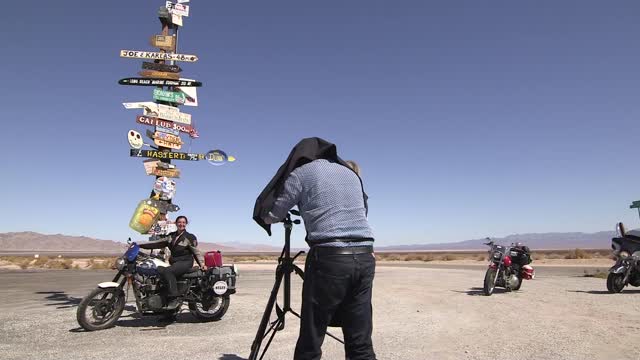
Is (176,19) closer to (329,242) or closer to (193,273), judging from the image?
(193,273)

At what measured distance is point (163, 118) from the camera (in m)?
12.0

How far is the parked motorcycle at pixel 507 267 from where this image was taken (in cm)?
1265

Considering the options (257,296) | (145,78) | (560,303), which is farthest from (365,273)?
(145,78)

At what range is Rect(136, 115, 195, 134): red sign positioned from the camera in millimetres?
11633

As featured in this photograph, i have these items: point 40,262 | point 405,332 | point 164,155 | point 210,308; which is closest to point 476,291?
point 405,332

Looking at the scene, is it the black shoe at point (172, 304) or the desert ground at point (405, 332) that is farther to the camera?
the black shoe at point (172, 304)

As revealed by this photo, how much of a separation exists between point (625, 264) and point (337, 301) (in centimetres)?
1252

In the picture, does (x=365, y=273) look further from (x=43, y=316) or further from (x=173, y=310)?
(x=43, y=316)

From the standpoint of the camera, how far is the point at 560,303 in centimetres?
1038

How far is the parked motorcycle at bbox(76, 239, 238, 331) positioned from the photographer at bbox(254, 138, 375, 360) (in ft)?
18.0

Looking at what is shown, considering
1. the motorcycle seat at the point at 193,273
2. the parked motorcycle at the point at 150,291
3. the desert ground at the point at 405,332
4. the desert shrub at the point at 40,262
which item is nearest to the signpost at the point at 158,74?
the parked motorcycle at the point at 150,291

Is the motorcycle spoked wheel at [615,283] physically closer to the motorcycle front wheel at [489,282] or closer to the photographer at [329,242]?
the motorcycle front wheel at [489,282]

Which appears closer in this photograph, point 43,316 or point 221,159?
point 43,316

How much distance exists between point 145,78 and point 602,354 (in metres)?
11.6
